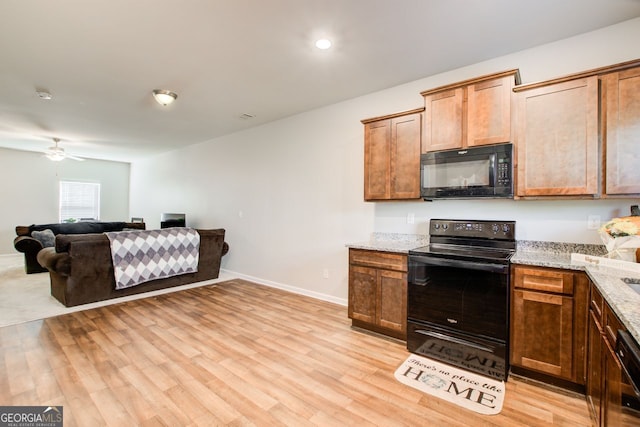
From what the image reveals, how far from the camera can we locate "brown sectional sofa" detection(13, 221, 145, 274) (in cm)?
522

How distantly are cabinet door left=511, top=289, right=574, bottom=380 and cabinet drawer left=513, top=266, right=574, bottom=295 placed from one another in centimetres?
4

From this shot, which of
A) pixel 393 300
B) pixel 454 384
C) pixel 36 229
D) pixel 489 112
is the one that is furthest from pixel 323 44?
pixel 36 229

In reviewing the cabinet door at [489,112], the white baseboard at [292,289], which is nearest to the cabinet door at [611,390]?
the cabinet door at [489,112]

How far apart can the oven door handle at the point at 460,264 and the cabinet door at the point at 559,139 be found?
656mm

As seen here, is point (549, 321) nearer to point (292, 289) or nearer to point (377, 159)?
point (377, 159)

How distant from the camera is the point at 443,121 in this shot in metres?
2.74

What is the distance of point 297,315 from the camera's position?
354cm

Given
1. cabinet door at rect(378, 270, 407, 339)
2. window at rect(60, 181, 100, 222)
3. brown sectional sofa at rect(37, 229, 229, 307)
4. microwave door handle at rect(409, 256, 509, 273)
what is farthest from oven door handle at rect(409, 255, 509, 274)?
window at rect(60, 181, 100, 222)

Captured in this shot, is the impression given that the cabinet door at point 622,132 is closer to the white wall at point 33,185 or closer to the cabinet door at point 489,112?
the cabinet door at point 489,112

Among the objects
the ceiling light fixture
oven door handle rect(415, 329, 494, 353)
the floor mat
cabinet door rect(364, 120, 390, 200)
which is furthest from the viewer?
the ceiling light fixture

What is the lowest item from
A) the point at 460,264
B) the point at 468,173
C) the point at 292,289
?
the point at 292,289

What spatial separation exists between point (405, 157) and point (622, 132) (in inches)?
61.7

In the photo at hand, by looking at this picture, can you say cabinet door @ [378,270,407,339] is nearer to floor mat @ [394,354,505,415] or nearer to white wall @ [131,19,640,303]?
floor mat @ [394,354,505,415]

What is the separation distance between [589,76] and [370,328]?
2776 mm
